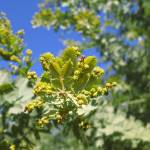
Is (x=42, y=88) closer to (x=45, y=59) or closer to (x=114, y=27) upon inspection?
(x=45, y=59)

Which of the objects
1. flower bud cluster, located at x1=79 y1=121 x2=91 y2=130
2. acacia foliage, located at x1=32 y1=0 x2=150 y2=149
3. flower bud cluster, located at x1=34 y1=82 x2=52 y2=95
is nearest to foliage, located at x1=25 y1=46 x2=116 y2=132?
flower bud cluster, located at x1=34 y1=82 x2=52 y2=95

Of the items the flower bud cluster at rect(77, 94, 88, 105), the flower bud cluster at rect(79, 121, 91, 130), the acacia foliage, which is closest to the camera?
the flower bud cluster at rect(77, 94, 88, 105)

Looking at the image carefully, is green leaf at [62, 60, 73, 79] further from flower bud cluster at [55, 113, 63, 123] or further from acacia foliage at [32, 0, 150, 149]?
acacia foliage at [32, 0, 150, 149]

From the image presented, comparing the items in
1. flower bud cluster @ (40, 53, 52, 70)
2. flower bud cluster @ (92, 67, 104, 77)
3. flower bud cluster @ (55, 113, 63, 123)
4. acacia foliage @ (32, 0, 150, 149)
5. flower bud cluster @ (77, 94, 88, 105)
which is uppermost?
acacia foliage @ (32, 0, 150, 149)

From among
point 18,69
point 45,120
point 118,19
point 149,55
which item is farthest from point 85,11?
point 45,120

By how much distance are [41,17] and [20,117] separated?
6465 millimetres

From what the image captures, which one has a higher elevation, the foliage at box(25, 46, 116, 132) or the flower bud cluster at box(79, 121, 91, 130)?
the foliage at box(25, 46, 116, 132)

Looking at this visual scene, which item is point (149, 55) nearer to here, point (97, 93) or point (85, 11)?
point (85, 11)

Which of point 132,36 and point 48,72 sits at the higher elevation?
point 132,36

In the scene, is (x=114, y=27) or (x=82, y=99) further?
(x=114, y=27)

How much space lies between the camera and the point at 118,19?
8.97m

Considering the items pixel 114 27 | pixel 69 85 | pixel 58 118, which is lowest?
pixel 58 118

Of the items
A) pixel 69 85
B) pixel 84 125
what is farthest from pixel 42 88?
pixel 84 125

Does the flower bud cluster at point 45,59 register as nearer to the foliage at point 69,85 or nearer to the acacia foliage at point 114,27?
the foliage at point 69,85
